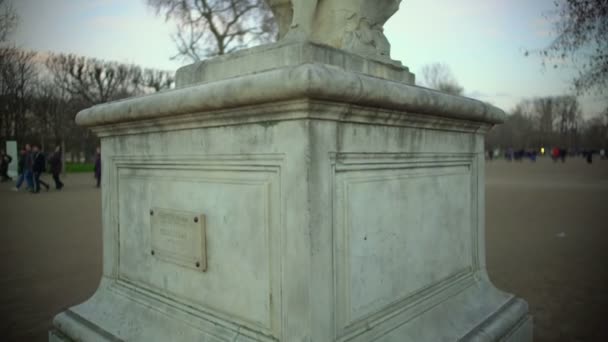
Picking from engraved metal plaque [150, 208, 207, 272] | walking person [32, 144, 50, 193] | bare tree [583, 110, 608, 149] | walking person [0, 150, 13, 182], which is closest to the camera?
engraved metal plaque [150, 208, 207, 272]

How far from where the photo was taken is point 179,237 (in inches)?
92.6

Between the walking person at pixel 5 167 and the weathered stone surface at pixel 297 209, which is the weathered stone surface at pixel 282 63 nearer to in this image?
the weathered stone surface at pixel 297 209

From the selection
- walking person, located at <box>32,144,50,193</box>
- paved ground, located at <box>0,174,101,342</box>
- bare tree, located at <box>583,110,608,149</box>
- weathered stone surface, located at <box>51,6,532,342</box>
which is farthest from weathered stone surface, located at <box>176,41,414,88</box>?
bare tree, located at <box>583,110,608,149</box>

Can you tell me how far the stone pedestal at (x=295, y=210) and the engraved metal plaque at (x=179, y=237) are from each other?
0.04ft

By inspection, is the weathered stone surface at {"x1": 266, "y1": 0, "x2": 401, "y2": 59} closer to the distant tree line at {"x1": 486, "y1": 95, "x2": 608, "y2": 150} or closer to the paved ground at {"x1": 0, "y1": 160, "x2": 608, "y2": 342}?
the paved ground at {"x1": 0, "y1": 160, "x2": 608, "y2": 342}

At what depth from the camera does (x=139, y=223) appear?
106 inches

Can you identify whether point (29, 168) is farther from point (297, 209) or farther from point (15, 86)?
point (297, 209)

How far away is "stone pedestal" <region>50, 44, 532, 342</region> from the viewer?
69.6 inches

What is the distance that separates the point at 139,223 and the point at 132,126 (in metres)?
0.62

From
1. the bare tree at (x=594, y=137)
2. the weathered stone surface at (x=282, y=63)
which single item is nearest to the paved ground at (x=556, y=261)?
the weathered stone surface at (x=282, y=63)

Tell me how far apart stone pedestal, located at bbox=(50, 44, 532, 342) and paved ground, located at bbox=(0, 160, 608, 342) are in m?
0.81

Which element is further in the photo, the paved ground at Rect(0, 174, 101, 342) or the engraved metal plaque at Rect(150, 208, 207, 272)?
the paved ground at Rect(0, 174, 101, 342)

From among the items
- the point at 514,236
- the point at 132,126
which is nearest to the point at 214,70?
the point at 132,126

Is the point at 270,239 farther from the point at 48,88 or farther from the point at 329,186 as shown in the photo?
the point at 48,88
